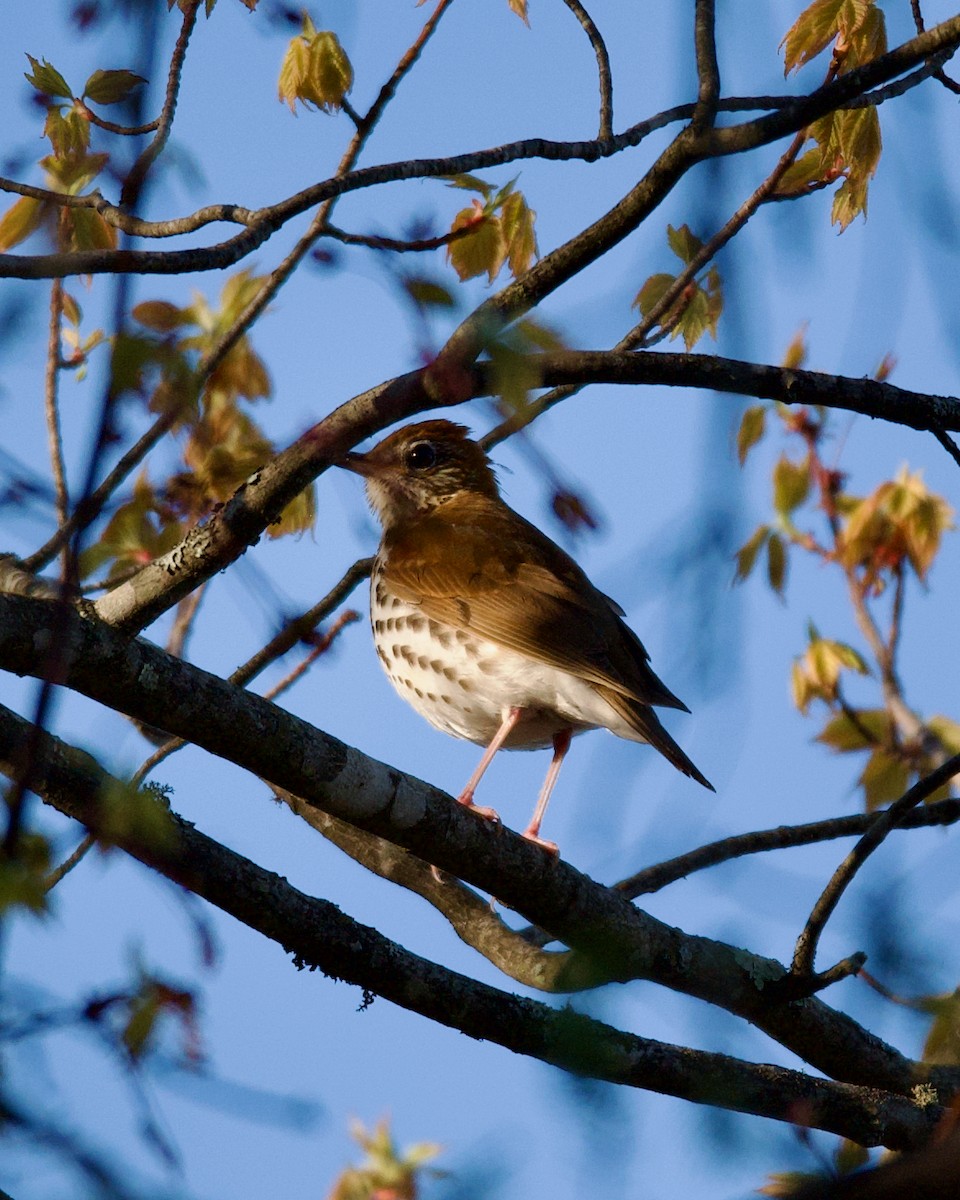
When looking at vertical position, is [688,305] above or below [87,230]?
above

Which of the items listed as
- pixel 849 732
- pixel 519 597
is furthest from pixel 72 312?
pixel 849 732

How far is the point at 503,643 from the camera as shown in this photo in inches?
250

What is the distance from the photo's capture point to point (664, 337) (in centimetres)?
543

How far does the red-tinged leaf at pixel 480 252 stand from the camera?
571 cm

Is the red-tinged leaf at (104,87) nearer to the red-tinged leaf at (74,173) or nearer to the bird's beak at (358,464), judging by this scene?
the red-tinged leaf at (74,173)

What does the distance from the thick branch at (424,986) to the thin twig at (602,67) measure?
250cm

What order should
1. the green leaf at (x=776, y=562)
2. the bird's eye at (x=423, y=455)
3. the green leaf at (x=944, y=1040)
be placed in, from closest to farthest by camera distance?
the green leaf at (x=944, y=1040)
the green leaf at (x=776, y=562)
the bird's eye at (x=423, y=455)

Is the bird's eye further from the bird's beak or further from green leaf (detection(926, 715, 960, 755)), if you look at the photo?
green leaf (detection(926, 715, 960, 755))

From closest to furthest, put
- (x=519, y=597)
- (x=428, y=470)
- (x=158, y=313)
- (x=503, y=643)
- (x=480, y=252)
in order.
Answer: (x=158, y=313) → (x=480, y=252) → (x=503, y=643) → (x=519, y=597) → (x=428, y=470)

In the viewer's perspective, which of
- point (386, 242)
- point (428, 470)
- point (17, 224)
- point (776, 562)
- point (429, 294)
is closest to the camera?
point (429, 294)

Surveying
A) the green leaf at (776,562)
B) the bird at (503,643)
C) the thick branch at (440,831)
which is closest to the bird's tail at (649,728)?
the bird at (503,643)

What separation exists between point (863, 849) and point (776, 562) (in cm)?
353

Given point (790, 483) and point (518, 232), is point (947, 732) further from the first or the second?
point (518, 232)

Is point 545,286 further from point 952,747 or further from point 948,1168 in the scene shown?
point 952,747
